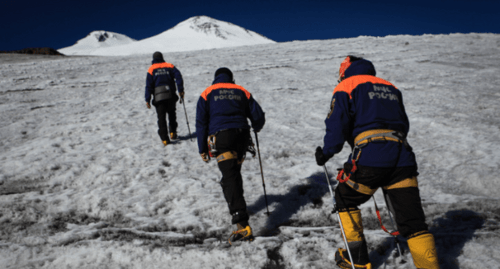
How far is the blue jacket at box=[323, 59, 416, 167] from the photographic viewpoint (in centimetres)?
245

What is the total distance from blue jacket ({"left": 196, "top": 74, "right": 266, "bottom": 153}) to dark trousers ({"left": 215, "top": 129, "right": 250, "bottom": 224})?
0.12 m

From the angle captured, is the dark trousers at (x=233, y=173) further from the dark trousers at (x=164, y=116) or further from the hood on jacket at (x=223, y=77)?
the dark trousers at (x=164, y=116)

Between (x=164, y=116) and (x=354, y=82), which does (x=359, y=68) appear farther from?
(x=164, y=116)

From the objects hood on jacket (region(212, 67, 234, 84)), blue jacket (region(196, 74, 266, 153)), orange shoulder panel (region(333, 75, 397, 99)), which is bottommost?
blue jacket (region(196, 74, 266, 153))

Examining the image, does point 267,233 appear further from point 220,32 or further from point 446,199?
point 220,32

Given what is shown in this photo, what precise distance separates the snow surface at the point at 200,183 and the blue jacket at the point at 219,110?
135 centimetres

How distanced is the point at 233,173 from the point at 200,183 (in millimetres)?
1703

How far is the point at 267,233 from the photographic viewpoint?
3645 millimetres

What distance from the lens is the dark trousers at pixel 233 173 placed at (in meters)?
3.40

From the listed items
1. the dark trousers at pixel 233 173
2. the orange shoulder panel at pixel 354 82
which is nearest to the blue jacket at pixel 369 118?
the orange shoulder panel at pixel 354 82

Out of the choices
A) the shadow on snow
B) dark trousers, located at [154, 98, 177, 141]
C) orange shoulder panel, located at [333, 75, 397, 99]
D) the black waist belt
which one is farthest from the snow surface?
orange shoulder panel, located at [333, 75, 397, 99]

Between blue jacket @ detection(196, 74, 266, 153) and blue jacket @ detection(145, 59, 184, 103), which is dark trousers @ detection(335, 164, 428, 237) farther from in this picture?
blue jacket @ detection(145, 59, 184, 103)

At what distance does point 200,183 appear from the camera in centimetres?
499

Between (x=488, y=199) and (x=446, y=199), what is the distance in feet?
1.98
